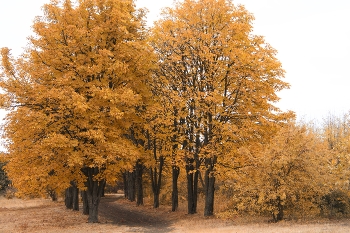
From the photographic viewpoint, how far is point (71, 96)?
18.5 metres

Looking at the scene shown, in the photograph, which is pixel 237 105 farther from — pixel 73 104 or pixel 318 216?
pixel 73 104

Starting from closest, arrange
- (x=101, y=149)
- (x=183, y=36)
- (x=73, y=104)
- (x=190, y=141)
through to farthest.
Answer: (x=73, y=104)
(x=101, y=149)
(x=183, y=36)
(x=190, y=141)

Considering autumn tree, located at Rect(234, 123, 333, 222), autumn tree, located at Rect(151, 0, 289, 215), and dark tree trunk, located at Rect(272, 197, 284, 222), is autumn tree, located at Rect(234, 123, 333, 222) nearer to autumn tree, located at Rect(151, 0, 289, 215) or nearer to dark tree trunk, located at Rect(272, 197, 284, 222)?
dark tree trunk, located at Rect(272, 197, 284, 222)

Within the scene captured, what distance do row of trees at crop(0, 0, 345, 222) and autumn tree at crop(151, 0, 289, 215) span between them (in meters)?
0.08

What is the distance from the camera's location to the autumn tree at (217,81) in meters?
22.3

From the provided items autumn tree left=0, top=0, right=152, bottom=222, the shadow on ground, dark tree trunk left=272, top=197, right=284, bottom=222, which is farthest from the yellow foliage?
dark tree trunk left=272, top=197, right=284, bottom=222

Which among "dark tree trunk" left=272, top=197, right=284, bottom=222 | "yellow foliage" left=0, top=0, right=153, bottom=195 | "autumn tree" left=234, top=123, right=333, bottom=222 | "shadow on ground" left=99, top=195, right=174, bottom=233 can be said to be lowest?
"shadow on ground" left=99, top=195, right=174, bottom=233

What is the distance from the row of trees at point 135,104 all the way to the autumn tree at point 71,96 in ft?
0.22

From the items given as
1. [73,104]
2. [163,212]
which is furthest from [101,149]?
[163,212]

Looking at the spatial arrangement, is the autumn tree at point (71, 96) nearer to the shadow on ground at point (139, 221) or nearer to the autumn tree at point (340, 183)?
the shadow on ground at point (139, 221)

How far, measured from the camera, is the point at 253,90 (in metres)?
22.8

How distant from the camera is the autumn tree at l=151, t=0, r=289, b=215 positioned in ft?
73.2

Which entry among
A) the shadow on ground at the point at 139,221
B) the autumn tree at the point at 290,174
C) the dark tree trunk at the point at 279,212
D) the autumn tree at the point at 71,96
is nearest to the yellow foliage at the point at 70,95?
the autumn tree at the point at 71,96

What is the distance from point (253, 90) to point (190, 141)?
6.48 m
